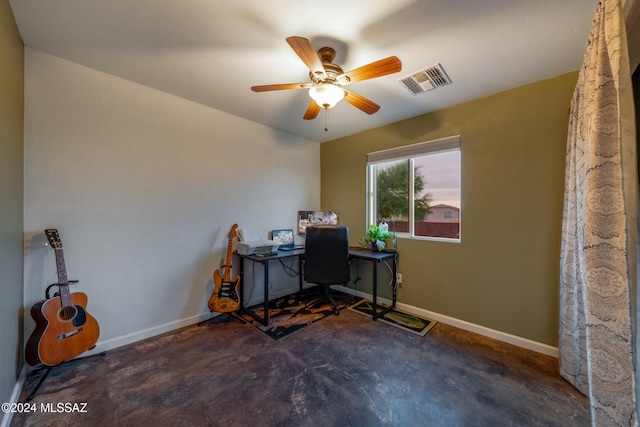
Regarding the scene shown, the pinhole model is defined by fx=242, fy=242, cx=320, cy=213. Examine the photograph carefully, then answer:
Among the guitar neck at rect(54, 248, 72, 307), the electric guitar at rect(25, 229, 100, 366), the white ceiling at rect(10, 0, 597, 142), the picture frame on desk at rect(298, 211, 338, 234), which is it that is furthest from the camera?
the picture frame on desk at rect(298, 211, 338, 234)

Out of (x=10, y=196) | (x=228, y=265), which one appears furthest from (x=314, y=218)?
(x=10, y=196)

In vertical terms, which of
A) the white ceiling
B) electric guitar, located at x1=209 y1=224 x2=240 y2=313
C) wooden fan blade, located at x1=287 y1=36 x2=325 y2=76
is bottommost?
electric guitar, located at x1=209 y1=224 x2=240 y2=313

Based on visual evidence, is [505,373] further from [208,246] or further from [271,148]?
[271,148]

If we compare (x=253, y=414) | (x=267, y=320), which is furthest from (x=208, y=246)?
(x=253, y=414)

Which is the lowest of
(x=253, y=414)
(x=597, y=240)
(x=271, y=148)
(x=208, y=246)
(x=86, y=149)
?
(x=253, y=414)

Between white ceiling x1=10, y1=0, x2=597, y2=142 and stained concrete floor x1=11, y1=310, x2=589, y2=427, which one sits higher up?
white ceiling x1=10, y1=0, x2=597, y2=142

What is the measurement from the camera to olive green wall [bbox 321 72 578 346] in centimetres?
205

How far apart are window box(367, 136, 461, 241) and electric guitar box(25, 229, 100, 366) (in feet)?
9.87

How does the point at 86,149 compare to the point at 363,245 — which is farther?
the point at 363,245

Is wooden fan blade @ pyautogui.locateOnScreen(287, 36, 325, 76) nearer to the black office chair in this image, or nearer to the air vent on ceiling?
the air vent on ceiling

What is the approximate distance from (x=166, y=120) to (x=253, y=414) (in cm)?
260

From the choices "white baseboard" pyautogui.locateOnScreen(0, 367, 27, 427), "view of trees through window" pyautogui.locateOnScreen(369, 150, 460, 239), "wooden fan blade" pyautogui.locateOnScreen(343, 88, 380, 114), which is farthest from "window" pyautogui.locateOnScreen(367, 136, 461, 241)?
"white baseboard" pyautogui.locateOnScreen(0, 367, 27, 427)

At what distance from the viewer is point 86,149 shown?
1998 millimetres

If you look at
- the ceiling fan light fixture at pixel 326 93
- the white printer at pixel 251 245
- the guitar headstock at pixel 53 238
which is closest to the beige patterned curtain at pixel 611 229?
the ceiling fan light fixture at pixel 326 93
